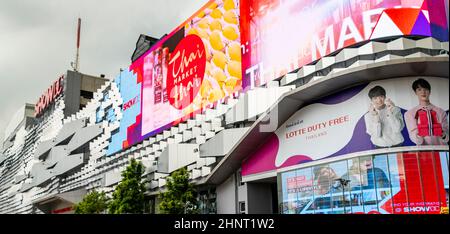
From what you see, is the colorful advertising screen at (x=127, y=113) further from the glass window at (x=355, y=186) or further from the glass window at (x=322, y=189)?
the glass window at (x=355, y=186)

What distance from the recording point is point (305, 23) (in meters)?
30.2

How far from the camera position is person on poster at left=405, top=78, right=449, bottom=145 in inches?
943

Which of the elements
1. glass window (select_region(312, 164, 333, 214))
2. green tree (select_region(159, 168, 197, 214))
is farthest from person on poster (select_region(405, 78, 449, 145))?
green tree (select_region(159, 168, 197, 214))

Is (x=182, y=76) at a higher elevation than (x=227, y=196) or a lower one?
higher

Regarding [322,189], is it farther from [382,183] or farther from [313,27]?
[313,27]

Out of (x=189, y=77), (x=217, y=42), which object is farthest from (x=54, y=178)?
(x=217, y=42)

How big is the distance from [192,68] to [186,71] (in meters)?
1.16

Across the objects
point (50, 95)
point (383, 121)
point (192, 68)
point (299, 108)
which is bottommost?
point (383, 121)

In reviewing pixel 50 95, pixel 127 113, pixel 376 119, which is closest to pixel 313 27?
pixel 376 119

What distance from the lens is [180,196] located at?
3366 centimetres

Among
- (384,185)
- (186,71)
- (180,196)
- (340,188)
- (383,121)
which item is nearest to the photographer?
(384,185)

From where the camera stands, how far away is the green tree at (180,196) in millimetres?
33047

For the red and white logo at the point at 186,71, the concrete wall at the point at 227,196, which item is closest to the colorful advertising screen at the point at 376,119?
the concrete wall at the point at 227,196
